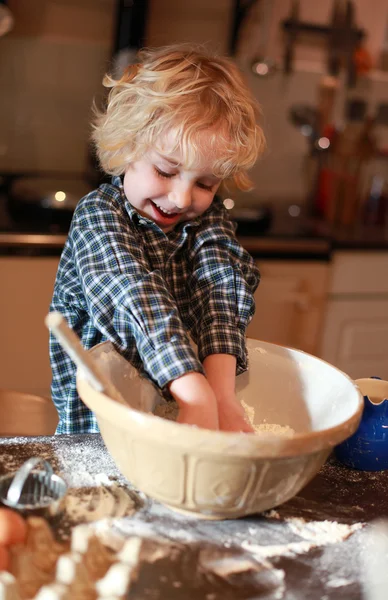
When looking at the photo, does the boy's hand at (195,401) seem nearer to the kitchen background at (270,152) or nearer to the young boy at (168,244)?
the young boy at (168,244)

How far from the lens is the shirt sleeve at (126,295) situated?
84cm

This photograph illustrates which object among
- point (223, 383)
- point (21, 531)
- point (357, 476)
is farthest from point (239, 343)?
point (21, 531)

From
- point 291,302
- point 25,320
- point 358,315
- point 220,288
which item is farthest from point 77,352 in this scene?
point 358,315

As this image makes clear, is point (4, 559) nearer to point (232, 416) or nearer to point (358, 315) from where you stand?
point (232, 416)

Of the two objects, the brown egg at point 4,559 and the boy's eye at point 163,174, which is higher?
the boy's eye at point 163,174

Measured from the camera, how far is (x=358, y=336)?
240cm

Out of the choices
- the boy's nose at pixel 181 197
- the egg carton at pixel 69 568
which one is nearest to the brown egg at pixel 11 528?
the egg carton at pixel 69 568

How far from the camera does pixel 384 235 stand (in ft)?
8.00

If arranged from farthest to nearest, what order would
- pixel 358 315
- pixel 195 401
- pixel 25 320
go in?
pixel 358 315, pixel 25 320, pixel 195 401

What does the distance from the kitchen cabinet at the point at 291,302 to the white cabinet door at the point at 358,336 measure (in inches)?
2.4

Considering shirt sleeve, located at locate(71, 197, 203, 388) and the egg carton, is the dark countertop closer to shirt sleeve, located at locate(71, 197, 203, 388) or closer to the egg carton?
the egg carton

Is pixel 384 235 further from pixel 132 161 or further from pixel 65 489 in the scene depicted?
pixel 65 489

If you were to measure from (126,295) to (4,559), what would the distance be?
0.35 meters

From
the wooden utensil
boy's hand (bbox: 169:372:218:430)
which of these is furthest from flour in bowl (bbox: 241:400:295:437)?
the wooden utensil
